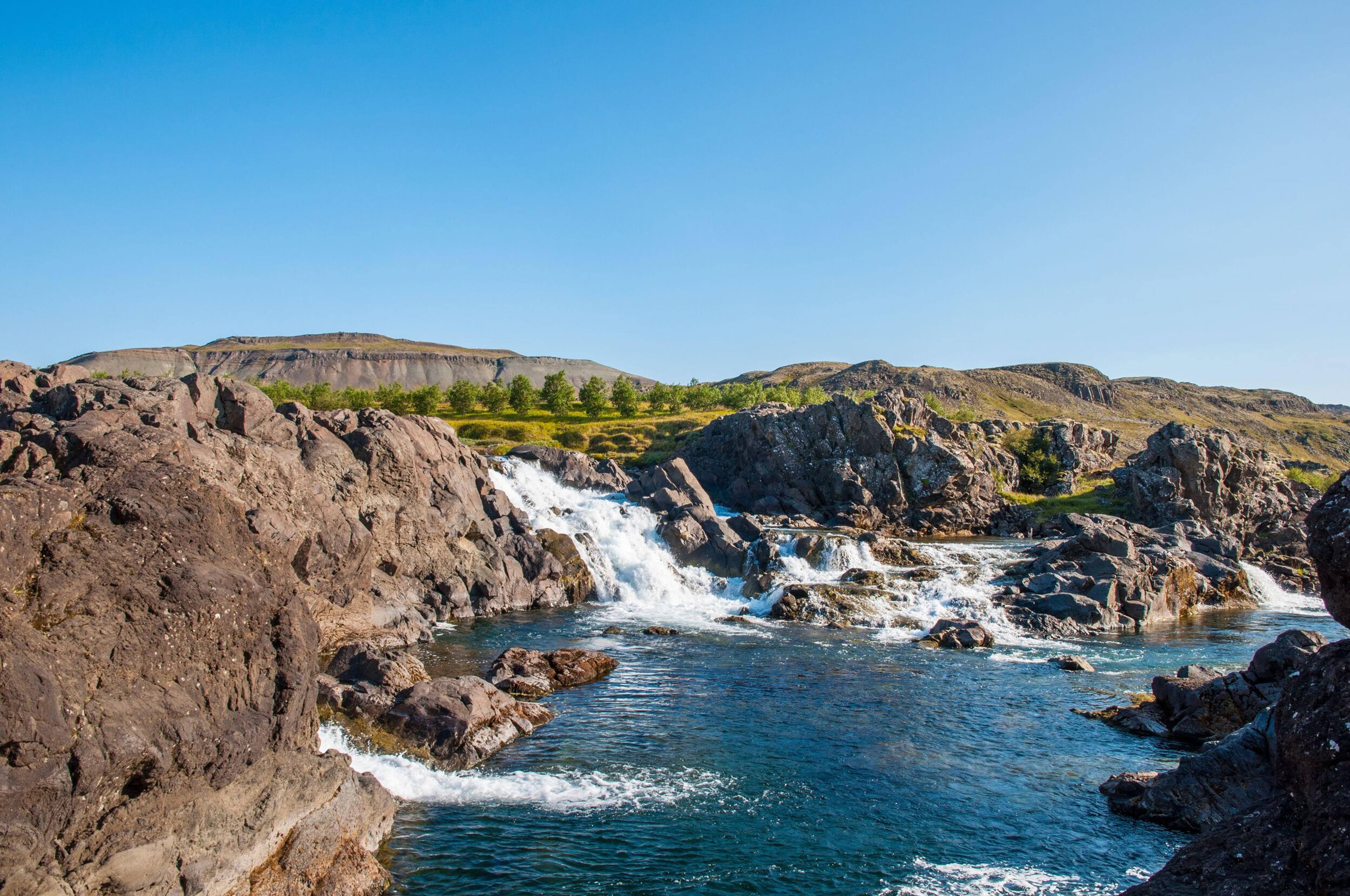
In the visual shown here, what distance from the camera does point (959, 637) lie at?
4569 cm

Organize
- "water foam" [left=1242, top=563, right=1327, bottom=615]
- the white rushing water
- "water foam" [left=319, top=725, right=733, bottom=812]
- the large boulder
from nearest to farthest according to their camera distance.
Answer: "water foam" [left=319, top=725, right=733, bottom=812] < the large boulder < the white rushing water < "water foam" [left=1242, top=563, right=1327, bottom=615]

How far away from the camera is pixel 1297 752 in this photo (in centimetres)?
1041

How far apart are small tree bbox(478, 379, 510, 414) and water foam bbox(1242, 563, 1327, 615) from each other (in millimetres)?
112476

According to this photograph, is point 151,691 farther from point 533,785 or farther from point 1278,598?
point 1278,598

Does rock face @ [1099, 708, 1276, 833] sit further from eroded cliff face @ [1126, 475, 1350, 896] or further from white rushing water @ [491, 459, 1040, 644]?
white rushing water @ [491, 459, 1040, 644]

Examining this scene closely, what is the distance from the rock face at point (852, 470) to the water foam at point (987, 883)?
73.6 m

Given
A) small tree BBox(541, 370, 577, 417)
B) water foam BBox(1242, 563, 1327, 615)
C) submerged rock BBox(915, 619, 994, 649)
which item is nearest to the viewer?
submerged rock BBox(915, 619, 994, 649)

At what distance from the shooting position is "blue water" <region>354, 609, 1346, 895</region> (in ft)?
62.5

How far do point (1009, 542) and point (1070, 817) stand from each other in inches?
2556

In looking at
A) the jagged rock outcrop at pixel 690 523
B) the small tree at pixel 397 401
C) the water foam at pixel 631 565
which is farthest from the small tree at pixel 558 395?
the water foam at pixel 631 565

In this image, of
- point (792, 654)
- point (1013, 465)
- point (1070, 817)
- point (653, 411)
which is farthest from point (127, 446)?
point (653, 411)

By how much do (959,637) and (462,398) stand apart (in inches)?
4617

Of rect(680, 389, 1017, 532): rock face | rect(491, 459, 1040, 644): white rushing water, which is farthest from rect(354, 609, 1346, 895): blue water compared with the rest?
rect(680, 389, 1017, 532): rock face

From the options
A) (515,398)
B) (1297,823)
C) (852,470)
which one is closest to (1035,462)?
(852,470)
